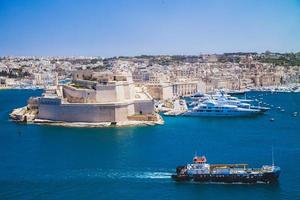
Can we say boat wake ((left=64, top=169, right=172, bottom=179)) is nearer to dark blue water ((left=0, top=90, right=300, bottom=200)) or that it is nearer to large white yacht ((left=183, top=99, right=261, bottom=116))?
dark blue water ((left=0, top=90, right=300, bottom=200))

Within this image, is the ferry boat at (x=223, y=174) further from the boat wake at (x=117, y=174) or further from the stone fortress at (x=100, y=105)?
the stone fortress at (x=100, y=105)

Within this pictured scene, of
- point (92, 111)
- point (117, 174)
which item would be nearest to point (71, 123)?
point (92, 111)

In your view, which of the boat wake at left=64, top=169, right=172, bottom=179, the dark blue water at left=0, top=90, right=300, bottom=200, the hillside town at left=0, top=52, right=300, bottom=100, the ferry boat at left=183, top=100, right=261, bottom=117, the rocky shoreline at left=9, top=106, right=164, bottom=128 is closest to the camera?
the dark blue water at left=0, top=90, right=300, bottom=200

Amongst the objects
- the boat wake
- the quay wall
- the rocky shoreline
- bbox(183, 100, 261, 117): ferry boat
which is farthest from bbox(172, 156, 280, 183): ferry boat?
bbox(183, 100, 261, 117): ferry boat

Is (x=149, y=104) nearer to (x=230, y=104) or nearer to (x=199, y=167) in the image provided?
(x=230, y=104)

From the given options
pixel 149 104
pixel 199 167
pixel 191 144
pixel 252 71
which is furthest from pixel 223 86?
pixel 199 167
